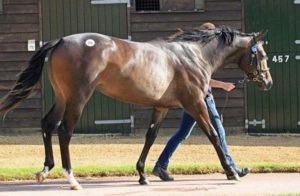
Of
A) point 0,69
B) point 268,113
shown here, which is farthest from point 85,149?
point 268,113

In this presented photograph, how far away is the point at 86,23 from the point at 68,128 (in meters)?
6.98

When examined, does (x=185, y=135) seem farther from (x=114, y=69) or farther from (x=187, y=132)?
(x=114, y=69)

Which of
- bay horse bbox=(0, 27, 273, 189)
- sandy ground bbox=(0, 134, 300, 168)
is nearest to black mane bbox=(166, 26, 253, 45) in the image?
bay horse bbox=(0, 27, 273, 189)

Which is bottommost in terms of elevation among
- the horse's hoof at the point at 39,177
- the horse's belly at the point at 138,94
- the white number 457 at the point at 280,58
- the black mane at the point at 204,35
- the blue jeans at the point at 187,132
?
the horse's hoof at the point at 39,177

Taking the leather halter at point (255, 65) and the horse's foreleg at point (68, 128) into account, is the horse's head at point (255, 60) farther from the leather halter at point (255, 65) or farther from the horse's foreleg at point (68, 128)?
the horse's foreleg at point (68, 128)

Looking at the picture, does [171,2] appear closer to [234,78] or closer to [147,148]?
[234,78]

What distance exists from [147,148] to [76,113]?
135cm

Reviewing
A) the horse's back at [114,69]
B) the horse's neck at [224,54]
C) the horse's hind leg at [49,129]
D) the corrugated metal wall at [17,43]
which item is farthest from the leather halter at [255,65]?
the corrugated metal wall at [17,43]

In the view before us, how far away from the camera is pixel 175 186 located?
8523mm

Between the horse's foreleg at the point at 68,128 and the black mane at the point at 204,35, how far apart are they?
1.68 meters

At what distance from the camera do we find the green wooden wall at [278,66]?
48.8 feet

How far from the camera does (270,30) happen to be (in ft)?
48.9

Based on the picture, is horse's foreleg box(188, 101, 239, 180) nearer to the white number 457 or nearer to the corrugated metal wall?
the white number 457

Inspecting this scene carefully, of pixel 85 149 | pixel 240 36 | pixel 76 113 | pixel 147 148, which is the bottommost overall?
pixel 85 149
